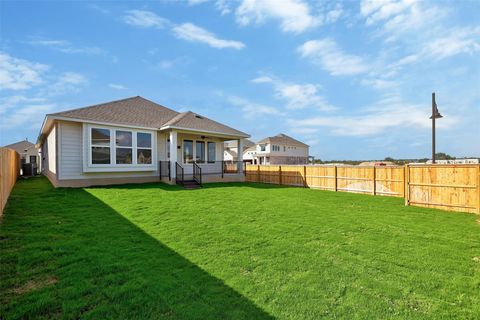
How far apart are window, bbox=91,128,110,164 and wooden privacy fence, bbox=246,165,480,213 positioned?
10852 millimetres

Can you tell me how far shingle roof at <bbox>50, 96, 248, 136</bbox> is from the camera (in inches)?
469

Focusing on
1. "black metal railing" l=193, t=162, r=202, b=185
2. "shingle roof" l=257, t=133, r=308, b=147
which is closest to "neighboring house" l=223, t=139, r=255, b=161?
"shingle roof" l=257, t=133, r=308, b=147

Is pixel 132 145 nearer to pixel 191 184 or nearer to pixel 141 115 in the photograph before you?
pixel 141 115

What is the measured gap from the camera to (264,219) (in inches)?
249

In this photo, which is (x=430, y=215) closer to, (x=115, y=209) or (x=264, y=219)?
(x=264, y=219)

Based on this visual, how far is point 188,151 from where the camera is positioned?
15297 mm

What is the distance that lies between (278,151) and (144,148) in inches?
1516

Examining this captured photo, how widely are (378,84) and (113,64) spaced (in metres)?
18.7

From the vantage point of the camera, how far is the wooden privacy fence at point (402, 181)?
8.23 metres

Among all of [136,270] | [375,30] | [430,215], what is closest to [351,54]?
[375,30]

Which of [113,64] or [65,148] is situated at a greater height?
[113,64]

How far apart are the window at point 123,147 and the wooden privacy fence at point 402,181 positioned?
32.1 feet

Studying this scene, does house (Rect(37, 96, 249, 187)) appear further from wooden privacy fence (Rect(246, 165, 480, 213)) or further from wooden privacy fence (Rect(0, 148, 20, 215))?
wooden privacy fence (Rect(246, 165, 480, 213))

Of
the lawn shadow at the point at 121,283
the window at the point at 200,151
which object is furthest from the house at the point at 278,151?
the lawn shadow at the point at 121,283
